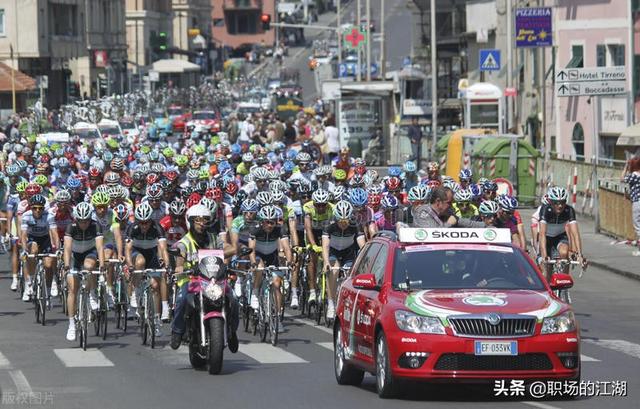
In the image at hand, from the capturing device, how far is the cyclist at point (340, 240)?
71.2 feet

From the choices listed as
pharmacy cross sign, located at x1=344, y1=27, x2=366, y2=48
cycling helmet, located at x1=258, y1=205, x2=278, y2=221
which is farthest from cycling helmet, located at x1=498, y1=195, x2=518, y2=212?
pharmacy cross sign, located at x1=344, y1=27, x2=366, y2=48

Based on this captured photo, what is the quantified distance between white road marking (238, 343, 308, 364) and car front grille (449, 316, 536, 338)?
4573mm

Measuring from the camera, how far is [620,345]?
20094mm

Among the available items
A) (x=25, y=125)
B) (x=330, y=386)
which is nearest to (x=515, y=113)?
(x=25, y=125)

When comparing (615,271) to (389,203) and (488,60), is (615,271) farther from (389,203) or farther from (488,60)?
(488,60)

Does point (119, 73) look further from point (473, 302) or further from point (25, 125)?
point (473, 302)

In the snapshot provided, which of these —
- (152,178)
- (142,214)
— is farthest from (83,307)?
(152,178)

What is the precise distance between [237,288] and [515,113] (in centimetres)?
5113

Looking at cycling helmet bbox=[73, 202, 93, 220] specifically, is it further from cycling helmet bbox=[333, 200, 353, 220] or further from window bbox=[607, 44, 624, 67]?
window bbox=[607, 44, 624, 67]

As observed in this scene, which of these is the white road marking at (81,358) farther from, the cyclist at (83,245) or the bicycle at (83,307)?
the cyclist at (83,245)

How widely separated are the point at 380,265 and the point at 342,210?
20.4 feet

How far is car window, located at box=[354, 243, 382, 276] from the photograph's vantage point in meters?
16.0

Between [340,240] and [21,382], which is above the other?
[340,240]

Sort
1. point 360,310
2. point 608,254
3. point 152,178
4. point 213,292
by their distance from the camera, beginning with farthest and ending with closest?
point 608,254 < point 152,178 < point 213,292 < point 360,310
